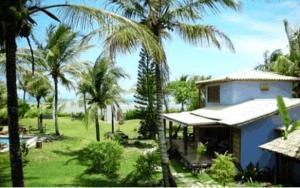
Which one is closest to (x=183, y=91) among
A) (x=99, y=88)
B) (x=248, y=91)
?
(x=99, y=88)

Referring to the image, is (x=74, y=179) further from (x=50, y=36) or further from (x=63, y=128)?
(x=63, y=128)

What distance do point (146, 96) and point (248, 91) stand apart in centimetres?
1136

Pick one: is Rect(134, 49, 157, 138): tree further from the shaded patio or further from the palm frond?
the palm frond

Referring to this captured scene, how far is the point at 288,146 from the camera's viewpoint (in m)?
14.6

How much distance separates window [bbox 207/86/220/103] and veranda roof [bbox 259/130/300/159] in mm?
9712

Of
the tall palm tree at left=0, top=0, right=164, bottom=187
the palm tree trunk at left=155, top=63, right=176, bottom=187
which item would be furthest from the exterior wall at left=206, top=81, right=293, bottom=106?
the tall palm tree at left=0, top=0, right=164, bottom=187

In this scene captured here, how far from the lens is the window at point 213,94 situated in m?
25.5

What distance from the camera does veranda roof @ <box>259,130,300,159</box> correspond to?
13.8 m

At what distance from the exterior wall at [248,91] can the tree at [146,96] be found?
29.5 feet

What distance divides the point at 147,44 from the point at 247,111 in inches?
469

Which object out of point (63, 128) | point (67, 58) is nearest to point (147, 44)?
point (67, 58)

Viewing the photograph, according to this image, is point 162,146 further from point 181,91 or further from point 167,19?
point 181,91

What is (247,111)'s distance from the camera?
64.8 ft

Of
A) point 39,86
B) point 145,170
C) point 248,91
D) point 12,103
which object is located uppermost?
point 39,86
